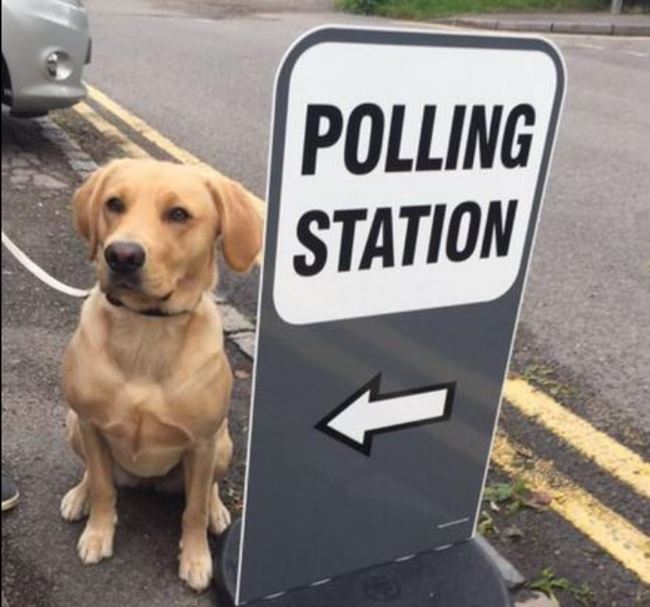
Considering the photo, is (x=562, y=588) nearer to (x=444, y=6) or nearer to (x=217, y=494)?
(x=217, y=494)

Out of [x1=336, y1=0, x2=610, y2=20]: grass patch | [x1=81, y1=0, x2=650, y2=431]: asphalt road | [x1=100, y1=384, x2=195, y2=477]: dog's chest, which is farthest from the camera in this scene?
[x1=336, y1=0, x2=610, y2=20]: grass patch

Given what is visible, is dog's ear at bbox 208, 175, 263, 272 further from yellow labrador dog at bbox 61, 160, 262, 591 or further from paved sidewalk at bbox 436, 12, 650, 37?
paved sidewalk at bbox 436, 12, 650, 37

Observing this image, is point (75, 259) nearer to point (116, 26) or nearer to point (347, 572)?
point (347, 572)

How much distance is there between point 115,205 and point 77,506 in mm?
917

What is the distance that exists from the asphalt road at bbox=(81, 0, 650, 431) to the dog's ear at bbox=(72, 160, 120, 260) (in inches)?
39.0

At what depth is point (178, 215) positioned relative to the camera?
72.8 inches

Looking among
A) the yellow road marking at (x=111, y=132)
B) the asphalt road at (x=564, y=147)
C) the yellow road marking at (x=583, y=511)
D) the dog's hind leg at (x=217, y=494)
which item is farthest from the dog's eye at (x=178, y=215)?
the yellow road marking at (x=111, y=132)

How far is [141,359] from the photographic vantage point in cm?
203

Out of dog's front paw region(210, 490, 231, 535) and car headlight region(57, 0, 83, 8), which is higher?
car headlight region(57, 0, 83, 8)

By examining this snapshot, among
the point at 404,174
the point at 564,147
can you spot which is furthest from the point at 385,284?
the point at 564,147

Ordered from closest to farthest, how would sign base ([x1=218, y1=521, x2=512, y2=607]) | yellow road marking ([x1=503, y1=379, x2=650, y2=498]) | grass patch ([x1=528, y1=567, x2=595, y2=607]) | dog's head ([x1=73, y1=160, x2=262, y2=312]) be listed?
dog's head ([x1=73, y1=160, x2=262, y2=312]), sign base ([x1=218, y1=521, x2=512, y2=607]), grass patch ([x1=528, y1=567, x2=595, y2=607]), yellow road marking ([x1=503, y1=379, x2=650, y2=498])

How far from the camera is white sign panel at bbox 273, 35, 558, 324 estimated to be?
1.68 metres

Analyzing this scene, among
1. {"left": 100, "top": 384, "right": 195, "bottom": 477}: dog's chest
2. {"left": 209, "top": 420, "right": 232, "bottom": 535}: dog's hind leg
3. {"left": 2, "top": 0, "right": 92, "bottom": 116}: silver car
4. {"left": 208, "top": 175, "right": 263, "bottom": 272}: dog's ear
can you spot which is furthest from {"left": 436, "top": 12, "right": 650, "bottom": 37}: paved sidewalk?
{"left": 100, "top": 384, "right": 195, "bottom": 477}: dog's chest

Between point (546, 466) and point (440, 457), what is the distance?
0.80 metres
